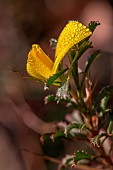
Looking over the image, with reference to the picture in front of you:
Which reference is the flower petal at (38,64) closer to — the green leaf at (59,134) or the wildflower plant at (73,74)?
the wildflower plant at (73,74)

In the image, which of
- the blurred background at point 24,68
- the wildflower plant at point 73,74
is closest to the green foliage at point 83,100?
the wildflower plant at point 73,74

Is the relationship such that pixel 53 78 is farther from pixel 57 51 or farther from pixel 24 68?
pixel 24 68

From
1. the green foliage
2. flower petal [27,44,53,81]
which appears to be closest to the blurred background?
the green foliage

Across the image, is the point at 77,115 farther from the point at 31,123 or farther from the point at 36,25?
the point at 36,25

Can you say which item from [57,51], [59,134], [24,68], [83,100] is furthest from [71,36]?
[24,68]

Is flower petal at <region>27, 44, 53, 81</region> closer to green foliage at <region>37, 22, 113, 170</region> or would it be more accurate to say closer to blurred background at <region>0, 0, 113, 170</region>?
green foliage at <region>37, 22, 113, 170</region>

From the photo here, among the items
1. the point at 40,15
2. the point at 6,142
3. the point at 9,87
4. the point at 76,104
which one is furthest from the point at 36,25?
the point at 76,104
